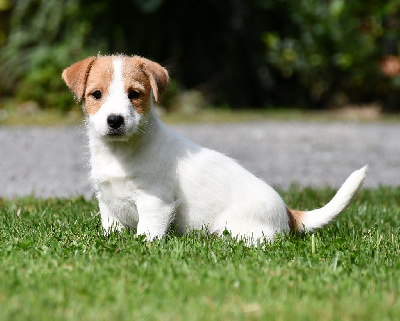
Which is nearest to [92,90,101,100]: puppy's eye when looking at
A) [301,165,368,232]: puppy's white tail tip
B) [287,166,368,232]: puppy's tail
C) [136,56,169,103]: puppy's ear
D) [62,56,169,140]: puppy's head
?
[62,56,169,140]: puppy's head

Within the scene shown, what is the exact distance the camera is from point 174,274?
335cm

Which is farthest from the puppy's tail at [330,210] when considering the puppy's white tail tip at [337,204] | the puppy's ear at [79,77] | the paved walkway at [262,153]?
the paved walkway at [262,153]

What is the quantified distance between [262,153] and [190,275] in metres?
5.87

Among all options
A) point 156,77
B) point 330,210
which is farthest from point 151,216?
point 330,210

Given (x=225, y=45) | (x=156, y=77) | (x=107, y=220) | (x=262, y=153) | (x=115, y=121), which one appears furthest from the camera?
(x=225, y=45)

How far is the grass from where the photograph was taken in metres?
2.82

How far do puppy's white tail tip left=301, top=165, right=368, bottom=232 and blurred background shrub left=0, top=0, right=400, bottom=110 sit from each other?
8.75 m

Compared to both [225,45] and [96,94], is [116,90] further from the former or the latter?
[225,45]

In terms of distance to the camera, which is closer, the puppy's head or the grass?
the grass

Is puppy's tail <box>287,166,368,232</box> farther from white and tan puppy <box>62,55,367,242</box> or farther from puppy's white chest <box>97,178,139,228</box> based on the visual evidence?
puppy's white chest <box>97,178,139,228</box>

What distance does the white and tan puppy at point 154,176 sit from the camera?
4035 mm

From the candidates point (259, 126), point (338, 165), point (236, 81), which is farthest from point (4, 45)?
point (338, 165)

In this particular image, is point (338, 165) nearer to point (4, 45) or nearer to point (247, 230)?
point (247, 230)

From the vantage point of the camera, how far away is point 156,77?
163 inches
